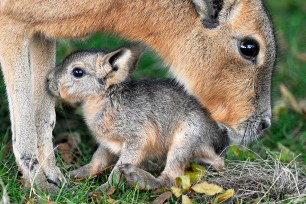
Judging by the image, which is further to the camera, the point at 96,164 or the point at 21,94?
the point at 96,164

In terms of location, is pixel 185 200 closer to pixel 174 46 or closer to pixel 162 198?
pixel 162 198

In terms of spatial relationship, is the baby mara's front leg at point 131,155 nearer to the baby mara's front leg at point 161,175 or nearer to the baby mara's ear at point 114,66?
the baby mara's front leg at point 161,175

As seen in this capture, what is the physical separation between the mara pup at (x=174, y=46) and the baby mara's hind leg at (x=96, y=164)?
252 mm

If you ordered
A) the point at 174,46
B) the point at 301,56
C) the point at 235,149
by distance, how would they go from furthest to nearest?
1. the point at 301,56
2. the point at 235,149
3. the point at 174,46

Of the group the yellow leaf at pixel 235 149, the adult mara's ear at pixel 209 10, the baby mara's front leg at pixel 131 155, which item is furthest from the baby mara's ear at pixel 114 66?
the yellow leaf at pixel 235 149

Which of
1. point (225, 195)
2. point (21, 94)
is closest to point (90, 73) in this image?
point (21, 94)

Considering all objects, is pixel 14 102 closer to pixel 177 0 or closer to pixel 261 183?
pixel 177 0

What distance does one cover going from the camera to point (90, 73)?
24.2ft

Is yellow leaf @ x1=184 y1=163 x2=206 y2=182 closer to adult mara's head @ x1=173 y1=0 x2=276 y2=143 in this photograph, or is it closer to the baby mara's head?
adult mara's head @ x1=173 y1=0 x2=276 y2=143

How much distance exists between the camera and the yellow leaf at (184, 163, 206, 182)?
24.1ft

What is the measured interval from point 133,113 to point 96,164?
0.71m

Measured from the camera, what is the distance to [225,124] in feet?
23.8

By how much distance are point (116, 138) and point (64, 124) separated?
2.19 metres

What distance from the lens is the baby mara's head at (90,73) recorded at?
24.1ft
